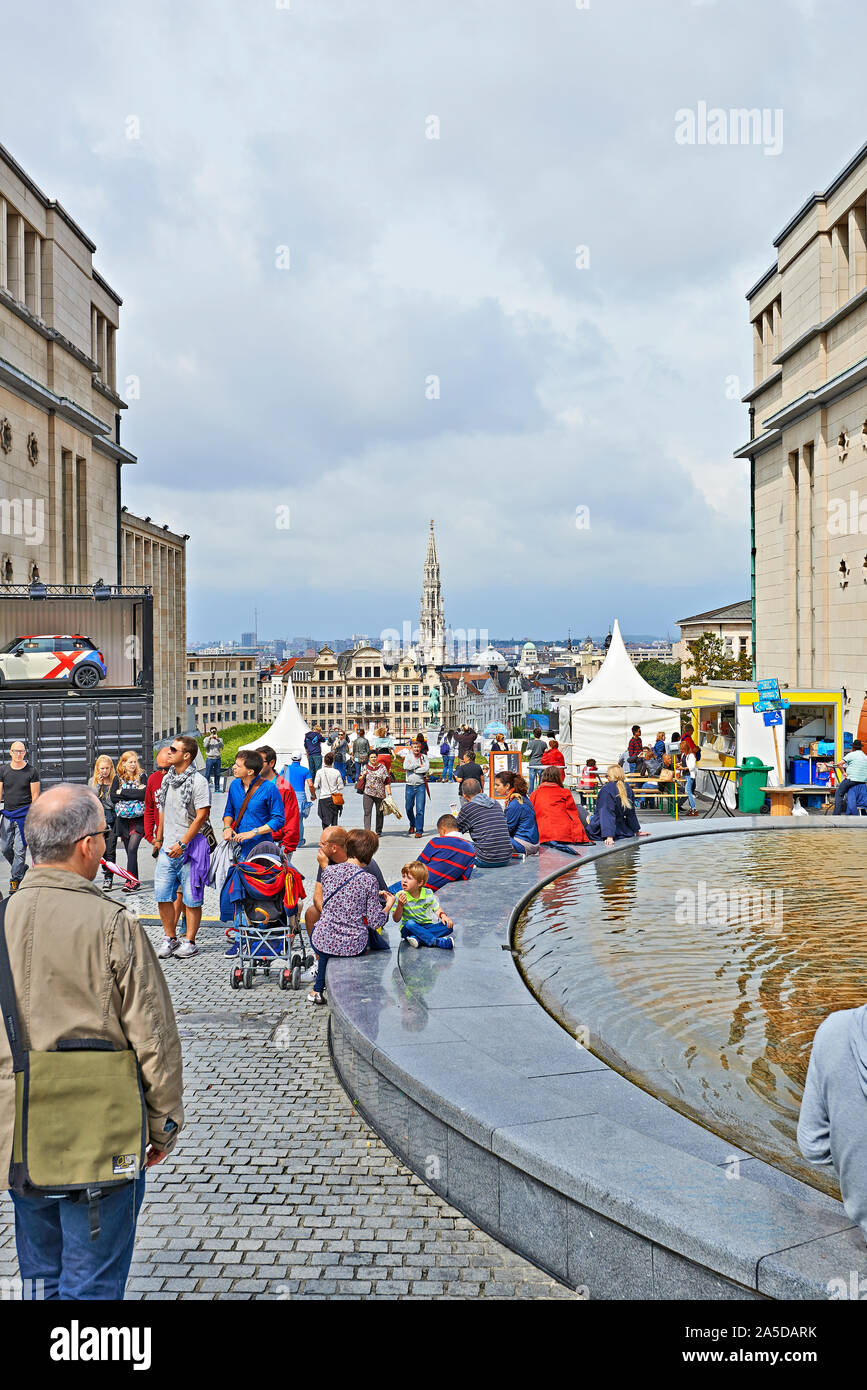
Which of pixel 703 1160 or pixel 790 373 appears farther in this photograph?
pixel 790 373

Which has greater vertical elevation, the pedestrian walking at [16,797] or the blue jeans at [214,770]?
the pedestrian walking at [16,797]

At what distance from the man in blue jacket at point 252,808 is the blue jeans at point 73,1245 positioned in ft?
18.4

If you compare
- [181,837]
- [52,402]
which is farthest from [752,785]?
[52,402]

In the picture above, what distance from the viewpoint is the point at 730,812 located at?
2048cm

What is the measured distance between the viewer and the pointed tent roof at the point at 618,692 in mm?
25828

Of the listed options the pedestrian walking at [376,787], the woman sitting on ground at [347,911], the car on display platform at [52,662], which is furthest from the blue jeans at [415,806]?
the car on display platform at [52,662]

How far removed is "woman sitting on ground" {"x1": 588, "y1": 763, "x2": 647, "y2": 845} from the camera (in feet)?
47.8

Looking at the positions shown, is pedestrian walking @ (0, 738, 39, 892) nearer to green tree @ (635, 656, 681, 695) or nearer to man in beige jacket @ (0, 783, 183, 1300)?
man in beige jacket @ (0, 783, 183, 1300)

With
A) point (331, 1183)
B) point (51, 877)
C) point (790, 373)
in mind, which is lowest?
point (331, 1183)

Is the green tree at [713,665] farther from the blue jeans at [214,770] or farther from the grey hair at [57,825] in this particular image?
the grey hair at [57,825]

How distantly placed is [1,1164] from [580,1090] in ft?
9.24

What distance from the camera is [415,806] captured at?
18.8 meters
